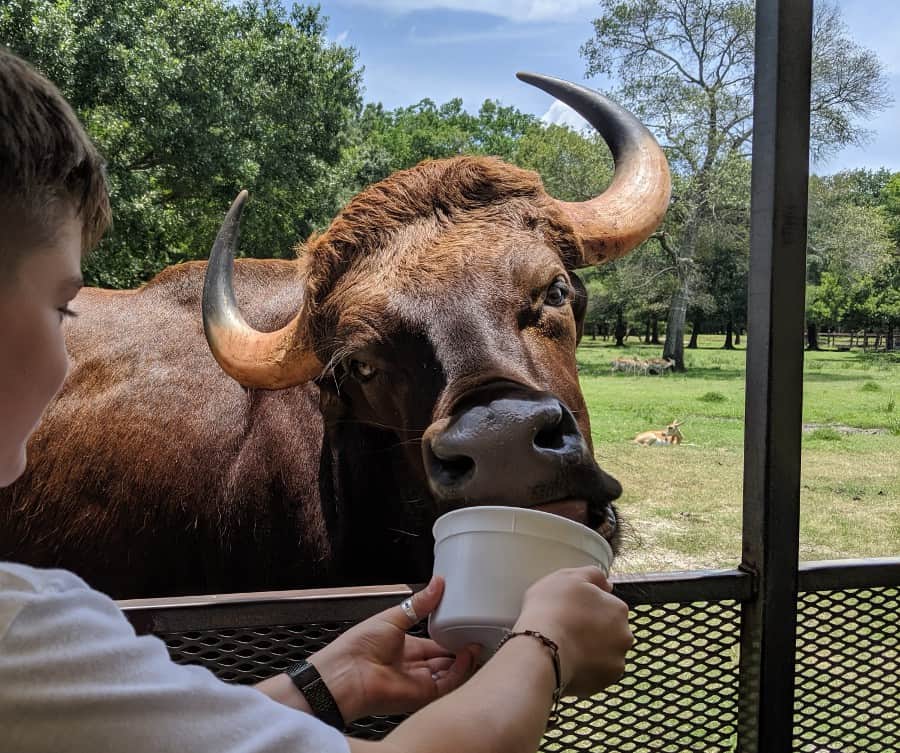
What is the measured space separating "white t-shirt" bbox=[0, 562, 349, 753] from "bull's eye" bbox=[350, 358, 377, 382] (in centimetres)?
168

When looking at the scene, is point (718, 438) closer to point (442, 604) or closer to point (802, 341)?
point (802, 341)

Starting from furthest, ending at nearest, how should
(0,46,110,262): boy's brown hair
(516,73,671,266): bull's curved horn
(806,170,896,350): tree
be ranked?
(806,170,896,350): tree
(516,73,671,266): bull's curved horn
(0,46,110,262): boy's brown hair

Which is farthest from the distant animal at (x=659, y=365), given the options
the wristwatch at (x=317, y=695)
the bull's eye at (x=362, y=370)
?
the wristwatch at (x=317, y=695)

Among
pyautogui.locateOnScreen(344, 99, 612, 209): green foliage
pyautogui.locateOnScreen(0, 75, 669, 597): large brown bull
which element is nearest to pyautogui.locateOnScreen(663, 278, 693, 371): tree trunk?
pyautogui.locateOnScreen(344, 99, 612, 209): green foliage

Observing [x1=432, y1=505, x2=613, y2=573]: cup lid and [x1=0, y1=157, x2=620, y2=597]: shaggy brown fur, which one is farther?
[x1=0, y1=157, x2=620, y2=597]: shaggy brown fur

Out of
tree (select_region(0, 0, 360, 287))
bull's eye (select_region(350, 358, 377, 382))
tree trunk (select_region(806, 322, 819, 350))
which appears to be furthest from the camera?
tree trunk (select_region(806, 322, 819, 350))

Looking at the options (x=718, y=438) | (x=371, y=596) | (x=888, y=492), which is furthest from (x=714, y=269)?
(x=371, y=596)

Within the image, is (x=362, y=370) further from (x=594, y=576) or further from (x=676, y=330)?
(x=676, y=330)

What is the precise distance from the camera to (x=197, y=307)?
3535 mm

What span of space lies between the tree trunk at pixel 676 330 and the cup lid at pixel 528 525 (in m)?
14.3

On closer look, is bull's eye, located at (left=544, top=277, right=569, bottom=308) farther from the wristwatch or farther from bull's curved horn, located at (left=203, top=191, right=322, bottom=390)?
the wristwatch

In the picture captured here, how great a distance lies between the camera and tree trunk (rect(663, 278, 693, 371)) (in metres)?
15.6

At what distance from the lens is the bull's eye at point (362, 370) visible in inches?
96.7

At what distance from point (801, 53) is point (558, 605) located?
152cm
